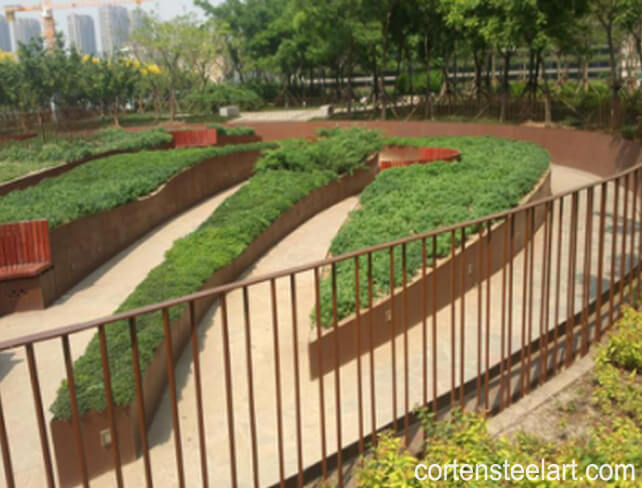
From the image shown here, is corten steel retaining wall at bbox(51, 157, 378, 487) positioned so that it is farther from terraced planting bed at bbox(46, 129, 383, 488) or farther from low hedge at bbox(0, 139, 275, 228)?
low hedge at bbox(0, 139, 275, 228)

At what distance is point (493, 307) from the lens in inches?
326

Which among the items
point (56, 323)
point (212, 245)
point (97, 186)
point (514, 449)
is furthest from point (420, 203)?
point (514, 449)

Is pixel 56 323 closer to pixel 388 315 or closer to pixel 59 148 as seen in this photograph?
pixel 388 315

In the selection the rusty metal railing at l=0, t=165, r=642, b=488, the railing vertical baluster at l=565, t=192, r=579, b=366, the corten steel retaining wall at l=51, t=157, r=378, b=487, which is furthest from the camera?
the corten steel retaining wall at l=51, t=157, r=378, b=487

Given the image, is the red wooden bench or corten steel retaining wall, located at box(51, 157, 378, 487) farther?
the red wooden bench

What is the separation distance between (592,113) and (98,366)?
19.9 m

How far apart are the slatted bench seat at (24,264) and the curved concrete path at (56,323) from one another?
228 mm

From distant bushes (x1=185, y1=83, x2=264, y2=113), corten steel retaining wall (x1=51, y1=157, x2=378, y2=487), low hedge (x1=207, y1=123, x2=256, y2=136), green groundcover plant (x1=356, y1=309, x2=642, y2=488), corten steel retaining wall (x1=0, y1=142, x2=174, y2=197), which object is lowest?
corten steel retaining wall (x1=51, y1=157, x2=378, y2=487)

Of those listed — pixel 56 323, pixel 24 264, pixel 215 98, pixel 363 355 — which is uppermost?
pixel 215 98

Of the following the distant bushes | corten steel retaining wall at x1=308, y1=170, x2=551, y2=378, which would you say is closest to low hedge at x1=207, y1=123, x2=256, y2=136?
corten steel retaining wall at x1=308, y1=170, x2=551, y2=378

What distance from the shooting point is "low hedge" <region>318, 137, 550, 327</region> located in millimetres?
8305

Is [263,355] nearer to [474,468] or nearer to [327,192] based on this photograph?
[474,468]

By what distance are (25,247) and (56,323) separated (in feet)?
5.43

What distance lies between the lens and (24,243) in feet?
35.8
